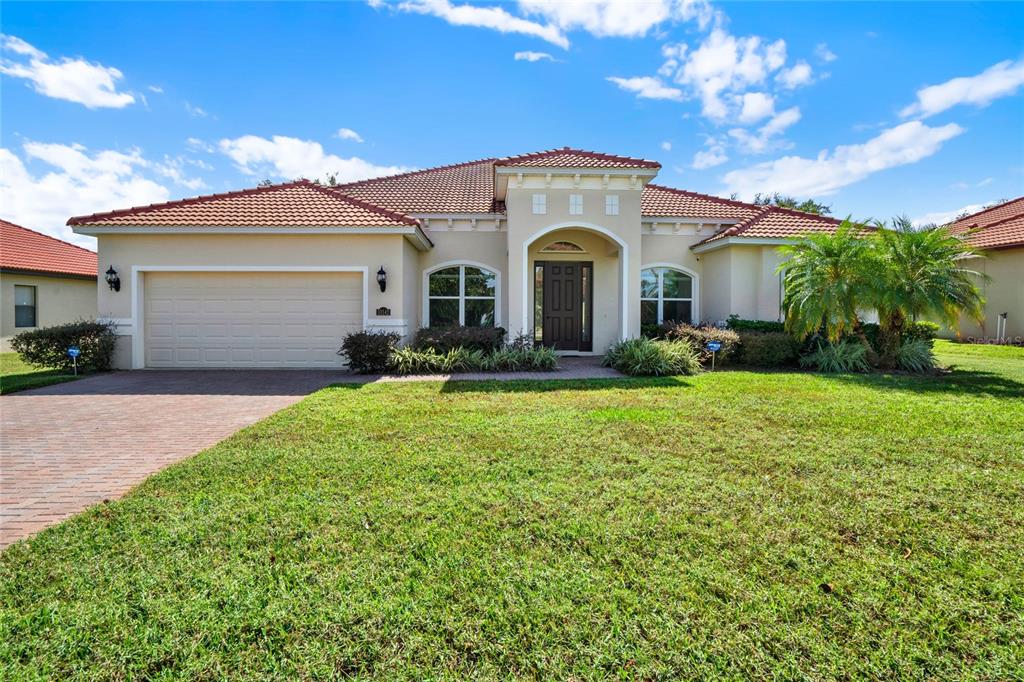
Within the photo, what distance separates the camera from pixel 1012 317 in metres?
17.4

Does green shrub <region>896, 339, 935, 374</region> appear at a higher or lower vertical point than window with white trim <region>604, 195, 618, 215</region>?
lower

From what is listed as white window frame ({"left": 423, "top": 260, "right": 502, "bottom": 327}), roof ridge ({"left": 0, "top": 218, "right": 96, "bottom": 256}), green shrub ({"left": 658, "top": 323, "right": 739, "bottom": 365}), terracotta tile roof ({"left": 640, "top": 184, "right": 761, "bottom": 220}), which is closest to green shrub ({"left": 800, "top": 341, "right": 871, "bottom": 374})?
green shrub ({"left": 658, "top": 323, "right": 739, "bottom": 365})

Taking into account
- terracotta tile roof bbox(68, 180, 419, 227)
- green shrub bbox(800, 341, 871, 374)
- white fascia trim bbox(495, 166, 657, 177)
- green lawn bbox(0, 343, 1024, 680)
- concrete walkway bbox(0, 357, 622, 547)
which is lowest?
green lawn bbox(0, 343, 1024, 680)

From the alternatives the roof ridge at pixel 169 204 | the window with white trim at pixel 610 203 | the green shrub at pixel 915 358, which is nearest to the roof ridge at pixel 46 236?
the roof ridge at pixel 169 204

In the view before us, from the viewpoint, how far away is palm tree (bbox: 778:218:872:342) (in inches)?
408

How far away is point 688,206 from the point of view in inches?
586

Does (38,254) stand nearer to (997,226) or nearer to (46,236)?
(46,236)

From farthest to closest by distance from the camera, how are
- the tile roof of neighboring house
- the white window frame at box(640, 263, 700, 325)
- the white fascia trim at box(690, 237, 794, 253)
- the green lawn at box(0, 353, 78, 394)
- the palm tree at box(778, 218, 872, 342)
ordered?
the tile roof of neighboring house, the white window frame at box(640, 263, 700, 325), the white fascia trim at box(690, 237, 794, 253), the palm tree at box(778, 218, 872, 342), the green lawn at box(0, 353, 78, 394)

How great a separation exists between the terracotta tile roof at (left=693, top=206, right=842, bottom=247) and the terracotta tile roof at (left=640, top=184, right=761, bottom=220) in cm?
48

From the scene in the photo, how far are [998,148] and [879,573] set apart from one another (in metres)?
23.7

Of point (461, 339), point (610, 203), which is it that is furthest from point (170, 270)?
point (610, 203)

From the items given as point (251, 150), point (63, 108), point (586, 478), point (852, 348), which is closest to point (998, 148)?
point (852, 348)

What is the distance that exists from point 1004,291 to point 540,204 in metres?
18.9

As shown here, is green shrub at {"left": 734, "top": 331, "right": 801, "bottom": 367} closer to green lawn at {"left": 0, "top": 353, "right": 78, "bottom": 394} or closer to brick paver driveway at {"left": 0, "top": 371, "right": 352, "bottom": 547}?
brick paver driveway at {"left": 0, "top": 371, "right": 352, "bottom": 547}
